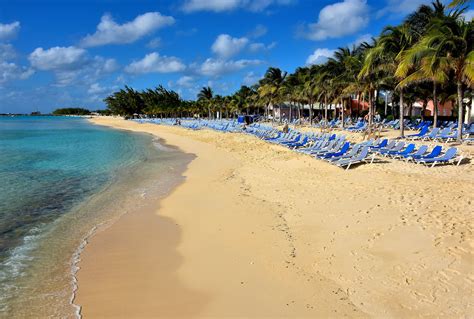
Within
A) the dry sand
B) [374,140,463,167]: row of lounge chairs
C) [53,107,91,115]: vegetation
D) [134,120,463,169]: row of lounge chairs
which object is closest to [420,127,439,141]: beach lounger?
[134,120,463,169]: row of lounge chairs

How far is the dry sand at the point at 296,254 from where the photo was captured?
14.1 ft

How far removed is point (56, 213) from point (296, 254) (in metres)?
6.21

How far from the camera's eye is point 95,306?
14.7ft

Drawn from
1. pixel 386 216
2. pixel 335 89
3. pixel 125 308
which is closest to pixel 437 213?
pixel 386 216

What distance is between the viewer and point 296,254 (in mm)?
5707

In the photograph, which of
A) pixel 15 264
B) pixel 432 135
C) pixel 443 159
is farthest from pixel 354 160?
pixel 15 264

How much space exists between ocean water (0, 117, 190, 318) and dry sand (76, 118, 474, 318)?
0.40 metres

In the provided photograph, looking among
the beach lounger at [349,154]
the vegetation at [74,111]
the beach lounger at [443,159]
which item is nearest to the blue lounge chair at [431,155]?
A: the beach lounger at [443,159]

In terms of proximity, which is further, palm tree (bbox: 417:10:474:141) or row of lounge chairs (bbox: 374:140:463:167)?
palm tree (bbox: 417:10:474:141)

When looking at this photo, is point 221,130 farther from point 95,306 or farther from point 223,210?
point 95,306

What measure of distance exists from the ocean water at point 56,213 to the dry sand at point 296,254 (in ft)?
1.30

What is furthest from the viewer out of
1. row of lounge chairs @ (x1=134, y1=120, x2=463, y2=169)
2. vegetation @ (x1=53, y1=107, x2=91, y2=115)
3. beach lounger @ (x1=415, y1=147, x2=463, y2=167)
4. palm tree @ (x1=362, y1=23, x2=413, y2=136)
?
vegetation @ (x1=53, y1=107, x2=91, y2=115)

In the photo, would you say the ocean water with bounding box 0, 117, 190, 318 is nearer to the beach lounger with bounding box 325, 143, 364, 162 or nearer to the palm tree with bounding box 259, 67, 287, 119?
the beach lounger with bounding box 325, 143, 364, 162

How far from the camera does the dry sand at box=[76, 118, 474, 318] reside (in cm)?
429
